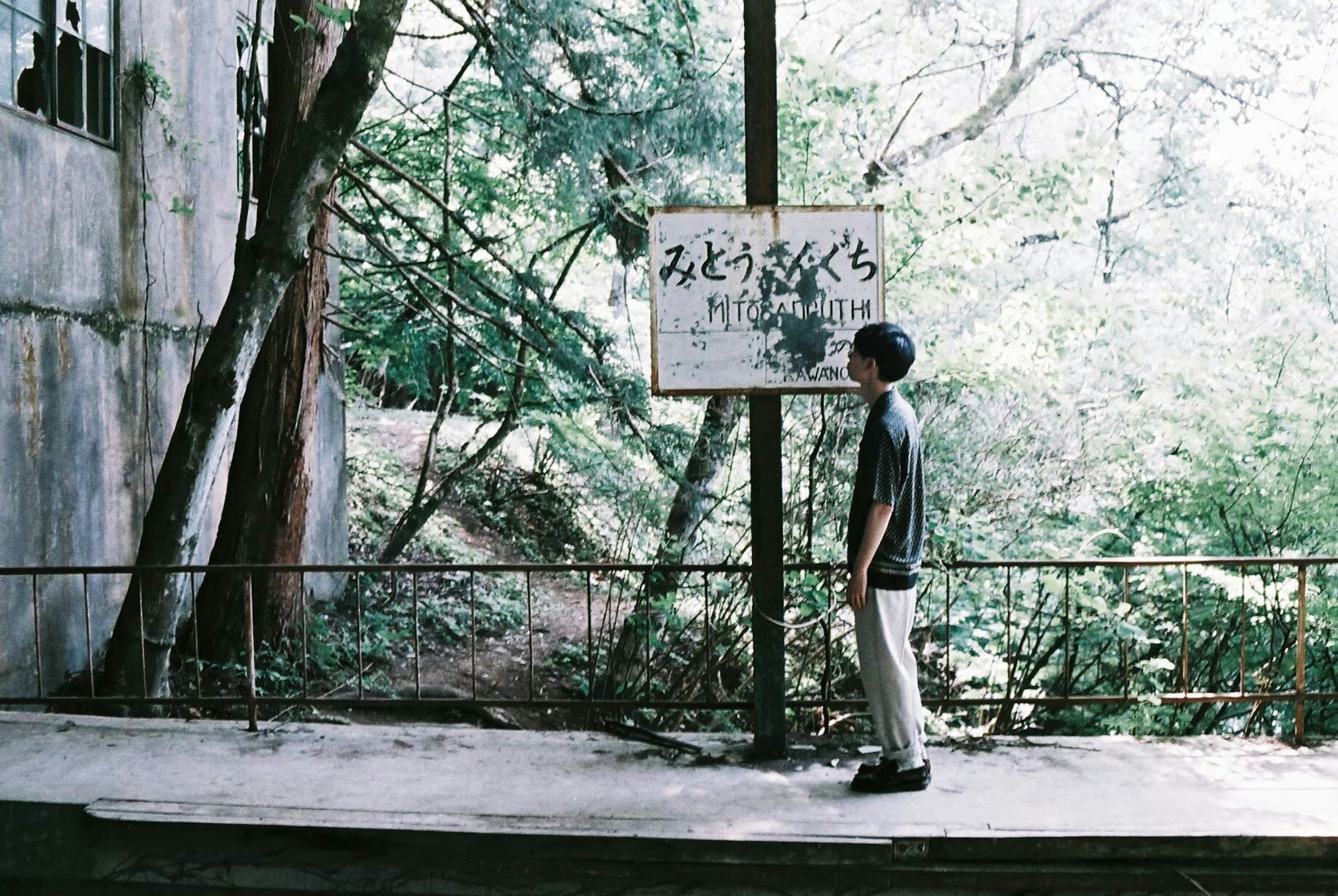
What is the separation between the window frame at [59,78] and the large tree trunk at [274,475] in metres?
1.36

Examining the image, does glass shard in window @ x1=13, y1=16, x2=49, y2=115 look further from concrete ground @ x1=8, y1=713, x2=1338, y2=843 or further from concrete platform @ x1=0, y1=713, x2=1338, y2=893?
concrete platform @ x1=0, y1=713, x2=1338, y2=893

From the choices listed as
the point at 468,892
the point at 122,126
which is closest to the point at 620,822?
the point at 468,892

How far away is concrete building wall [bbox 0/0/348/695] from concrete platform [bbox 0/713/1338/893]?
7.91 feet

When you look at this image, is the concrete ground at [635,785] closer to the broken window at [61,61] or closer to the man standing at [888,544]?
the man standing at [888,544]

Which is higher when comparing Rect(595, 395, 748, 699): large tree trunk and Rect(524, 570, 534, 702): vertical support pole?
Rect(595, 395, 748, 699): large tree trunk

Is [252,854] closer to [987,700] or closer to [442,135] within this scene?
[987,700]

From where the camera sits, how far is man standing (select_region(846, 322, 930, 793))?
16.4 feet

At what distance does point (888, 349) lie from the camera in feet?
16.6

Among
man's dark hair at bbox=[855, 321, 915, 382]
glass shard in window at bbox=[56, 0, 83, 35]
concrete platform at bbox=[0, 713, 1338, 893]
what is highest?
glass shard in window at bbox=[56, 0, 83, 35]

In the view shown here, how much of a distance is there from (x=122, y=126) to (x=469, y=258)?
4165mm

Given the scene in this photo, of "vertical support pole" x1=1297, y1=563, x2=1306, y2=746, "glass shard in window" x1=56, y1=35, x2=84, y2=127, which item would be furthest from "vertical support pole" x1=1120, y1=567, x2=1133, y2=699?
"glass shard in window" x1=56, y1=35, x2=84, y2=127

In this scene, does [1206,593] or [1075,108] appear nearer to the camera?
[1206,593]

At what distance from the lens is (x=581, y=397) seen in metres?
9.91

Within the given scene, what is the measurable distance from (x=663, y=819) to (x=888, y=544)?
1.63m
